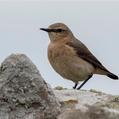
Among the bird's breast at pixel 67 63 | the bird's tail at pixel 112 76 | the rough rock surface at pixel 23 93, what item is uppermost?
the rough rock surface at pixel 23 93

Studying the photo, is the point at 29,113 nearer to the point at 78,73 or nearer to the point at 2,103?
the point at 2,103

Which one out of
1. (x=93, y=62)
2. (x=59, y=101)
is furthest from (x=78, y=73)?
(x=59, y=101)

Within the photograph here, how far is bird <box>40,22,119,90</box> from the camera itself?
44.8 feet

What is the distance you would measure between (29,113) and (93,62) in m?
6.31

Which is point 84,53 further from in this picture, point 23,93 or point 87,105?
point 23,93

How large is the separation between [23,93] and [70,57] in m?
5.51

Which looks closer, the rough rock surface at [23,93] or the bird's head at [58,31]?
the rough rock surface at [23,93]

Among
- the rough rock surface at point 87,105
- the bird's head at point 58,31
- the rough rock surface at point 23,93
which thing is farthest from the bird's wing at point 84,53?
the rough rock surface at point 23,93

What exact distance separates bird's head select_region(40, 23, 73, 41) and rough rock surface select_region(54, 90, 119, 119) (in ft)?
12.9

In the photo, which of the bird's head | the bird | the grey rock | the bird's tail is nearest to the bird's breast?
the bird

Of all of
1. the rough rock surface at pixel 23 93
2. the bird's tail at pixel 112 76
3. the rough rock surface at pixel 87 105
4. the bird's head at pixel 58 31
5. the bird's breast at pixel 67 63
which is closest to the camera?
the rough rock surface at pixel 23 93

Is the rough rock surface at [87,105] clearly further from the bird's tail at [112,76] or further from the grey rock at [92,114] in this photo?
the bird's tail at [112,76]

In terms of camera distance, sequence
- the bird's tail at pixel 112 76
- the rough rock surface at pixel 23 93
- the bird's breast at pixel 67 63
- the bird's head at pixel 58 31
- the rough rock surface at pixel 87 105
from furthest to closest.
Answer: the bird's tail at pixel 112 76, the bird's head at pixel 58 31, the bird's breast at pixel 67 63, the rough rock surface at pixel 87 105, the rough rock surface at pixel 23 93

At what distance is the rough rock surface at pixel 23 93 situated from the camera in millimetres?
8414
